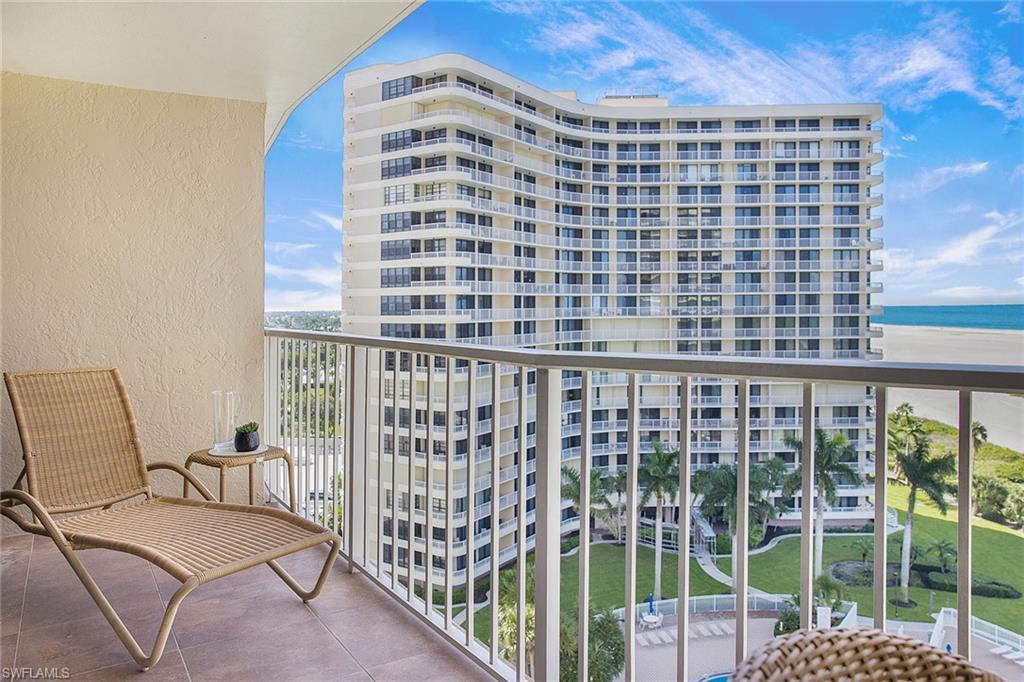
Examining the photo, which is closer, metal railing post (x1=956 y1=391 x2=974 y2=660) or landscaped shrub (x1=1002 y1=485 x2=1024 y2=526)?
metal railing post (x1=956 y1=391 x2=974 y2=660)

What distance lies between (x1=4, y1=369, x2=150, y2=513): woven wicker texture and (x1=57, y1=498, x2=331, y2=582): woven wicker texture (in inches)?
15.1

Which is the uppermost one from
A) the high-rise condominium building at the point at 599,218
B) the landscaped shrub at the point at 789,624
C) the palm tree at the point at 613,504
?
the high-rise condominium building at the point at 599,218

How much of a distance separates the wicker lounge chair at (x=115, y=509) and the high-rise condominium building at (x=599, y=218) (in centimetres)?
1461

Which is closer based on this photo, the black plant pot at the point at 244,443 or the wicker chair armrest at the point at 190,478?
the wicker chair armrest at the point at 190,478

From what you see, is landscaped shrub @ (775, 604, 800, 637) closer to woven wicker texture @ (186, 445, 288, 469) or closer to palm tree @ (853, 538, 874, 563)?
palm tree @ (853, 538, 874, 563)

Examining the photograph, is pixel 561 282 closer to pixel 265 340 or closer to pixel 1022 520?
pixel 265 340

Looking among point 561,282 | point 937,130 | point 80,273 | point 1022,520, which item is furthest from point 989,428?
point 937,130

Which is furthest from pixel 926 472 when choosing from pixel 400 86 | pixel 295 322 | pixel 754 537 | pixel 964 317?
pixel 400 86

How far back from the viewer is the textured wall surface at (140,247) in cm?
333

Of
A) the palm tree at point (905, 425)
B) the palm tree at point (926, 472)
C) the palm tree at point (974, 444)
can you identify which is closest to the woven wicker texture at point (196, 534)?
the palm tree at point (926, 472)

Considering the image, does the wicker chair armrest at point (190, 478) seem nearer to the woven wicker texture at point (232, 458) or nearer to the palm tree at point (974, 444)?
the woven wicker texture at point (232, 458)

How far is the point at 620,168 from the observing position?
82.0 feet

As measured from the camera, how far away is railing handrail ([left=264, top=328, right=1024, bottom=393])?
3.33ft

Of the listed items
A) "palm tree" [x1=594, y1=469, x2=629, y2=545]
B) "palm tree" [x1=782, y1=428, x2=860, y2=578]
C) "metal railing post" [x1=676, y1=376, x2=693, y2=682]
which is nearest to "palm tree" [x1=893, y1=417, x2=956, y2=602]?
"palm tree" [x1=782, y1=428, x2=860, y2=578]
